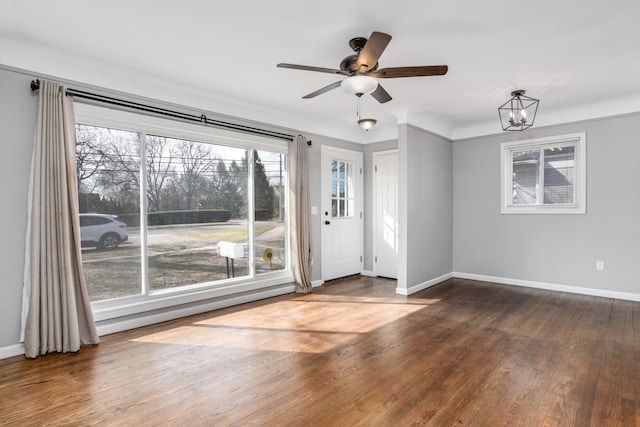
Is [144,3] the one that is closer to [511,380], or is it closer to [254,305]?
[254,305]

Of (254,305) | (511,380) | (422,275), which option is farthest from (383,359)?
(422,275)

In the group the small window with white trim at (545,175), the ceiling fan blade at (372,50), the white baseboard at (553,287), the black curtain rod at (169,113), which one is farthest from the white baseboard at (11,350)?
the small window with white trim at (545,175)

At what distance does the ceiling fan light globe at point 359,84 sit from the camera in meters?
2.67

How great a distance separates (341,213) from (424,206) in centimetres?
Answer: 142

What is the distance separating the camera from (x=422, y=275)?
5098 mm

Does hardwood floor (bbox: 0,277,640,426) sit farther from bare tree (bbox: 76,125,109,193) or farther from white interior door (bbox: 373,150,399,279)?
white interior door (bbox: 373,150,399,279)

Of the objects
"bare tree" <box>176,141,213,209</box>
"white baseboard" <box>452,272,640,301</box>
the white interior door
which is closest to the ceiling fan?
"bare tree" <box>176,141,213,209</box>

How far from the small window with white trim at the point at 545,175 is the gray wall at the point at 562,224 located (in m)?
0.09

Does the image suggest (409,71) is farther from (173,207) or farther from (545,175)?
(545,175)

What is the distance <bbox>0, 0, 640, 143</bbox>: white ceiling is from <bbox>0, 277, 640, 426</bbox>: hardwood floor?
253 cm

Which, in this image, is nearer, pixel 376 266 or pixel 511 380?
pixel 511 380

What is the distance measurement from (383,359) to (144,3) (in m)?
3.16

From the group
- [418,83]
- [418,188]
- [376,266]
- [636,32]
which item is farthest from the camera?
[376,266]

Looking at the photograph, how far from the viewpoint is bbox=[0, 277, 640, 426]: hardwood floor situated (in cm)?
203
